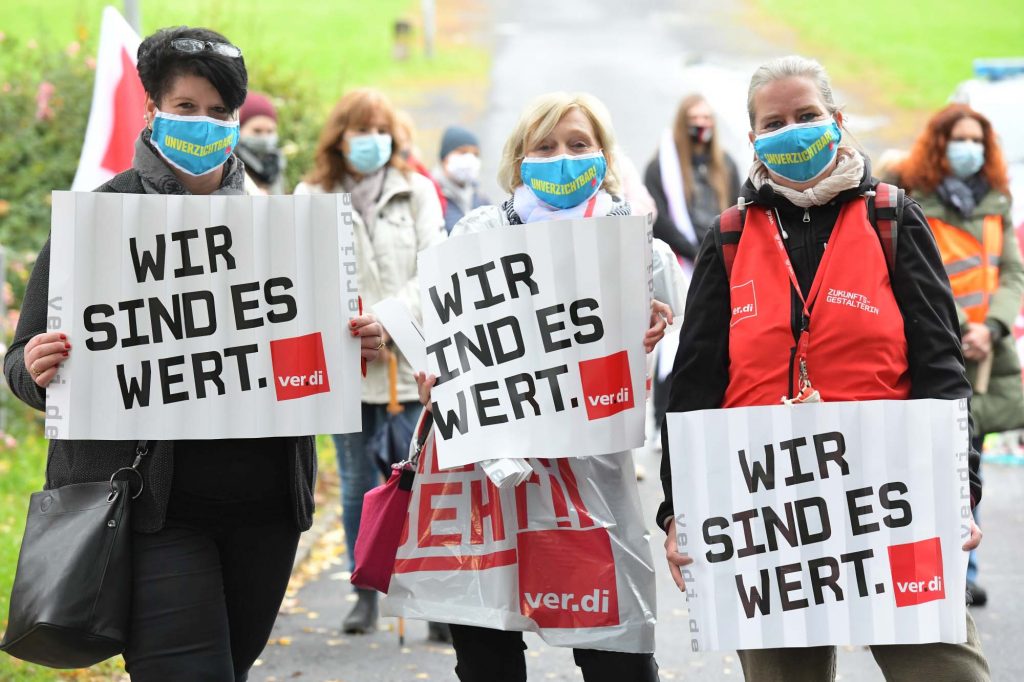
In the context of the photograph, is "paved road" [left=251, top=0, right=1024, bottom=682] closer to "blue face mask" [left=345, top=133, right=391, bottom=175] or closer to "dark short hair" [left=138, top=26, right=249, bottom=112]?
"blue face mask" [left=345, top=133, right=391, bottom=175]

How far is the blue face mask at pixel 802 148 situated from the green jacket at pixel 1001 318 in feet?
10.4

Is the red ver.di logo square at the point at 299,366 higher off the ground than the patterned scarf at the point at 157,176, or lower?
lower

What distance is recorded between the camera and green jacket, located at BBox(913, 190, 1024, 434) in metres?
6.41

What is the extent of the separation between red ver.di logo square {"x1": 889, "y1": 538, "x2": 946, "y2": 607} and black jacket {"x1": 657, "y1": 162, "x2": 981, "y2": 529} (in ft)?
1.06

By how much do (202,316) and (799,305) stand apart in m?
1.55

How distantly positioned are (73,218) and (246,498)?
864 millimetres

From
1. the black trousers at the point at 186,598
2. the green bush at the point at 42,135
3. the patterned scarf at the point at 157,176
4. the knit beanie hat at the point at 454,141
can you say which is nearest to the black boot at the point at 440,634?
the black trousers at the point at 186,598

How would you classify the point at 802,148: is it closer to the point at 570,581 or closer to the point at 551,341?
the point at 551,341

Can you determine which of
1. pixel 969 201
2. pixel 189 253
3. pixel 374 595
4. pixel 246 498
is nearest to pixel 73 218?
pixel 189 253

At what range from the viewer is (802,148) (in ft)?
11.3

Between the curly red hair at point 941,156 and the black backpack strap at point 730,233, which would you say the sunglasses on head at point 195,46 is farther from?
the curly red hair at point 941,156

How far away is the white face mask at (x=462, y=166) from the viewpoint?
28.2ft

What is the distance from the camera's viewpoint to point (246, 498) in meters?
3.64

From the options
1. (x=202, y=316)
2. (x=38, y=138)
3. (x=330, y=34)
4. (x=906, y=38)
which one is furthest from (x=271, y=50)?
(x=906, y=38)
